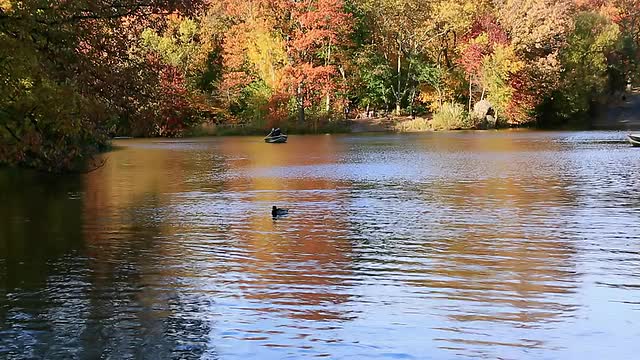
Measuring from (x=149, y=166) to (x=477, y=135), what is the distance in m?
31.6

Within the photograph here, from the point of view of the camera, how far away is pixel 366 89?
246 ft

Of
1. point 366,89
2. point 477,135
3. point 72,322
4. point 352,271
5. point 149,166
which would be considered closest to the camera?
point 72,322

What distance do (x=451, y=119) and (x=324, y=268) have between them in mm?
58430

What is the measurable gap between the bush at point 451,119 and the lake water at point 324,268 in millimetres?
40852

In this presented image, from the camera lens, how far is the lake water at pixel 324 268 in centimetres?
989

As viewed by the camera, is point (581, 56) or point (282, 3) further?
point (581, 56)

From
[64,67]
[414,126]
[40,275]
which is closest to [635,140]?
[414,126]

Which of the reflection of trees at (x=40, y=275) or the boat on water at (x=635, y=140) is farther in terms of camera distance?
the boat on water at (x=635, y=140)

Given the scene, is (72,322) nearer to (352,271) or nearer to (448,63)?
(352,271)

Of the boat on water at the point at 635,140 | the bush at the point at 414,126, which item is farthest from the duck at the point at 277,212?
the bush at the point at 414,126

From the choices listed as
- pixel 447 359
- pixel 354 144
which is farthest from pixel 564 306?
pixel 354 144

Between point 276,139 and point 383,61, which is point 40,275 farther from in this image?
point 383,61

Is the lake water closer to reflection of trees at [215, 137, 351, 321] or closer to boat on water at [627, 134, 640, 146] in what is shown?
reflection of trees at [215, 137, 351, 321]

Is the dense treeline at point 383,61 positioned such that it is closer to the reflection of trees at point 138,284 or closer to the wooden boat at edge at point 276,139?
the wooden boat at edge at point 276,139
